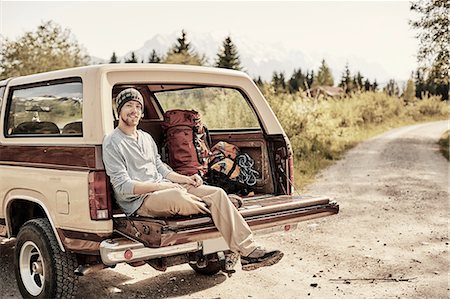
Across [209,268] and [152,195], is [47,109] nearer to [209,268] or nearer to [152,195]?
[152,195]

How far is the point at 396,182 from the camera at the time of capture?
11906mm

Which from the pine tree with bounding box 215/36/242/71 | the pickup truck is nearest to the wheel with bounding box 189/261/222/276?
the pickup truck

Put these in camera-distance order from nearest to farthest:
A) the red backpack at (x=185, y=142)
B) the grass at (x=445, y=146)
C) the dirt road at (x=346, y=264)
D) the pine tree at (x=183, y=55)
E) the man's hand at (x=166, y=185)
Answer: the man's hand at (x=166, y=185), the dirt road at (x=346, y=264), the red backpack at (x=185, y=142), the grass at (x=445, y=146), the pine tree at (x=183, y=55)

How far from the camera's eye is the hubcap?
4633mm

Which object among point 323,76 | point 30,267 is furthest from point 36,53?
point 323,76

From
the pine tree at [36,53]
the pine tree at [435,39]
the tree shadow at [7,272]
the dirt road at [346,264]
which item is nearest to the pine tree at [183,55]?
the pine tree at [36,53]

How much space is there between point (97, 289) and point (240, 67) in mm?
53610

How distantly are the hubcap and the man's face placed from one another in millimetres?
1290

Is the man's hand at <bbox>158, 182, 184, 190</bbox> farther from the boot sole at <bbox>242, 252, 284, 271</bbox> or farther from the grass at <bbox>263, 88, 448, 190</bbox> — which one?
the grass at <bbox>263, 88, 448, 190</bbox>

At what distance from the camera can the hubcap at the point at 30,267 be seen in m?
4.63

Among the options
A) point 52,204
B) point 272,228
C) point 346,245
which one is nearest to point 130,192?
point 52,204

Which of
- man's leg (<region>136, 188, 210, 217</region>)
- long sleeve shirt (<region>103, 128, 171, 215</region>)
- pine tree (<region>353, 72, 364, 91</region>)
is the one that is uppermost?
pine tree (<region>353, 72, 364, 91</region>)

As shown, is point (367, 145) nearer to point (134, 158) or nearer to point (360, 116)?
point (360, 116)

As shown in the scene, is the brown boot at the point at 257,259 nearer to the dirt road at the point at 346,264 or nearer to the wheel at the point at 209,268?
the dirt road at the point at 346,264
